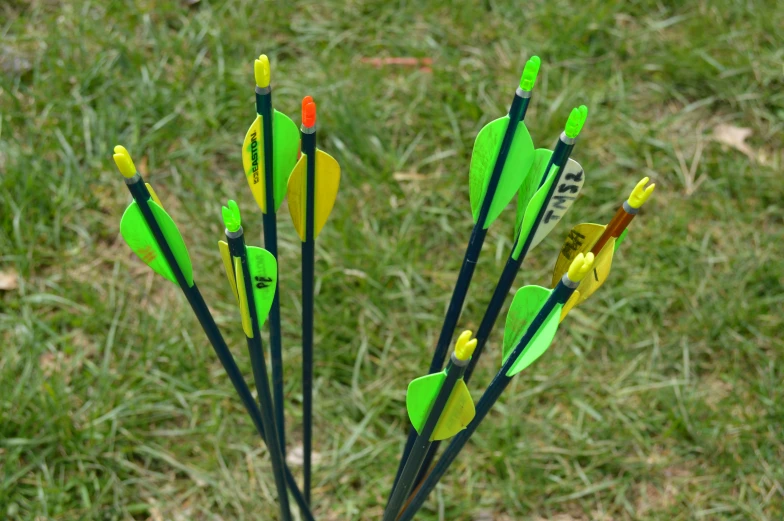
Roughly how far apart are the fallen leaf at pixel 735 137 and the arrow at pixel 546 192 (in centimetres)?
132

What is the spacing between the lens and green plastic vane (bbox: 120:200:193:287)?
615 mm

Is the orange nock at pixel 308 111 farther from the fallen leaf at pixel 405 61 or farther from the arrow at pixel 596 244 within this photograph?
the fallen leaf at pixel 405 61

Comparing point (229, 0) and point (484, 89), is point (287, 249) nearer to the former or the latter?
point (484, 89)

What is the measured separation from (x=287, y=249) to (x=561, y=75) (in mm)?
877

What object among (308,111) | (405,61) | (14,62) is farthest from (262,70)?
(14,62)

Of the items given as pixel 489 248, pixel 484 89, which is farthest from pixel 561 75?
pixel 489 248

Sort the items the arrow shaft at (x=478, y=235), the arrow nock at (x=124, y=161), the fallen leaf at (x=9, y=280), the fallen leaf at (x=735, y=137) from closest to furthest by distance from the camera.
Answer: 1. the arrow nock at (x=124, y=161)
2. the arrow shaft at (x=478, y=235)
3. the fallen leaf at (x=9, y=280)
4. the fallen leaf at (x=735, y=137)

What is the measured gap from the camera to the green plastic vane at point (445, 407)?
624mm

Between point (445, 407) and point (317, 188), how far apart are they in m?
0.25

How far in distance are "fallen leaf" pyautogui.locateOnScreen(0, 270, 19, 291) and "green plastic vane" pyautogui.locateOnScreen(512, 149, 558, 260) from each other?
1178 mm

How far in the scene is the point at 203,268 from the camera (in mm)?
1528

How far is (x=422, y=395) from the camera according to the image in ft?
2.10

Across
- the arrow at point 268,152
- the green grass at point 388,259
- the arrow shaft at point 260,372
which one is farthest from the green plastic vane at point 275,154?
the green grass at point 388,259

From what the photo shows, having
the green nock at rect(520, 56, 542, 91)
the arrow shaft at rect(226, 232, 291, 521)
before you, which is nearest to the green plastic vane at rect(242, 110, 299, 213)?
the arrow shaft at rect(226, 232, 291, 521)
